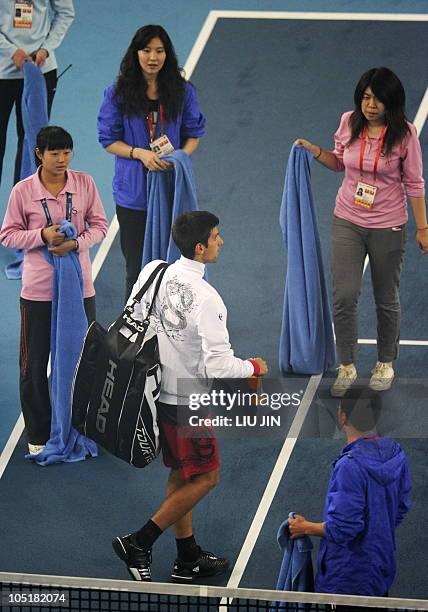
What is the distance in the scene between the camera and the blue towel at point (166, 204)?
10836 millimetres

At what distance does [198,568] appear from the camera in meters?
9.81

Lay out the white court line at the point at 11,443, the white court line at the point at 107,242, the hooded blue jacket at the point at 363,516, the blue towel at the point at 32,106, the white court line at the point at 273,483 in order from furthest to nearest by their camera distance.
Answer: the blue towel at the point at 32,106 → the white court line at the point at 107,242 → the white court line at the point at 11,443 → the white court line at the point at 273,483 → the hooded blue jacket at the point at 363,516

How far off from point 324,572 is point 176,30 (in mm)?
5882

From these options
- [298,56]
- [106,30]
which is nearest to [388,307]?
[298,56]

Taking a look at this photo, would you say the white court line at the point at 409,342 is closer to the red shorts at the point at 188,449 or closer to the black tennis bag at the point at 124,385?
the red shorts at the point at 188,449

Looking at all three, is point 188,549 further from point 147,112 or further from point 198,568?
point 147,112

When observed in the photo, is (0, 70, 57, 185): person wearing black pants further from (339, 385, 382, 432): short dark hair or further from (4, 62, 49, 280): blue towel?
(339, 385, 382, 432): short dark hair

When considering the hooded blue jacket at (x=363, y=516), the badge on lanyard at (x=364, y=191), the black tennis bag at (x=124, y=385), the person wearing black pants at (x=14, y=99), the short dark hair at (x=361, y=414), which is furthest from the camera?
the person wearing black pants at (x=14, y=99)

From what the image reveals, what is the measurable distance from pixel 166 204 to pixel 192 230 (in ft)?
4.83

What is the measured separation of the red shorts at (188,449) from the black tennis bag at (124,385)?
0.29 ft

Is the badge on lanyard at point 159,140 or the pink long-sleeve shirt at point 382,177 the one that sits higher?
the badge on lanyard at point 159,140

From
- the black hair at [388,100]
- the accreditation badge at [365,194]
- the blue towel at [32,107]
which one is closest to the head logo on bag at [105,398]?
the accreditation badge at [365,194]

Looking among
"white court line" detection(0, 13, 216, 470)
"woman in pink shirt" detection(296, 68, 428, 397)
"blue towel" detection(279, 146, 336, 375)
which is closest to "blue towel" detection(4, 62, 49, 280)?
"white court line" detection(0, 13, 216, 470)

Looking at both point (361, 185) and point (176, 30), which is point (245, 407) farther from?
point (176, 30)
